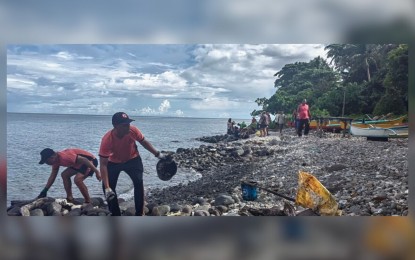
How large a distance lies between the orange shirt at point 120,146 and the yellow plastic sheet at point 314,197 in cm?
125

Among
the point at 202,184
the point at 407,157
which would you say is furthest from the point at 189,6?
the point at 407,157

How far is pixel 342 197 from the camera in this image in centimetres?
373

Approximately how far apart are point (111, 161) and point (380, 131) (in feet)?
6.73

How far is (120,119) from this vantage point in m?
3.83

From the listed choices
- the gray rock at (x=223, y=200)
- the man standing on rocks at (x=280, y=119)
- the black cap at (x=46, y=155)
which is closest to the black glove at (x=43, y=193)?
the black cap at (x=46, y=155)

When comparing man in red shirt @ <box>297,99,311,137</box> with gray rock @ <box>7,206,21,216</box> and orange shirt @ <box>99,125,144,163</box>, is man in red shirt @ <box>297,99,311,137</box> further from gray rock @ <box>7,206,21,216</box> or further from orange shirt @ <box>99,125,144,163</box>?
gray rock @ <box>7,206,21,216</box>

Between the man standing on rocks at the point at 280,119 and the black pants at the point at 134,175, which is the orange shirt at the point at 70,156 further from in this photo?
the man standing on rocks at the point at 280,119

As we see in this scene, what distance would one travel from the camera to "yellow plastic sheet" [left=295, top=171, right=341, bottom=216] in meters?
3.72

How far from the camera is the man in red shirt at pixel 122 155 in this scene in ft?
12.6

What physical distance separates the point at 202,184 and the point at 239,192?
0.94 ft

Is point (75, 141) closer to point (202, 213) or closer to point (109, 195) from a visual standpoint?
point (109, 195)

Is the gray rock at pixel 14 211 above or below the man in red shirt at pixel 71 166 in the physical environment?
below

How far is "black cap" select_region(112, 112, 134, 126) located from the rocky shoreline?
0.44m

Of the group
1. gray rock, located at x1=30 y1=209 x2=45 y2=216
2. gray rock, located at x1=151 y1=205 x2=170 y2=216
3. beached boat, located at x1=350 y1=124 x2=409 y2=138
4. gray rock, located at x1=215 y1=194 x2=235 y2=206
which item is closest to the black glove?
gray rock, located at x1=30 y1=209 x2=45 y2=216
